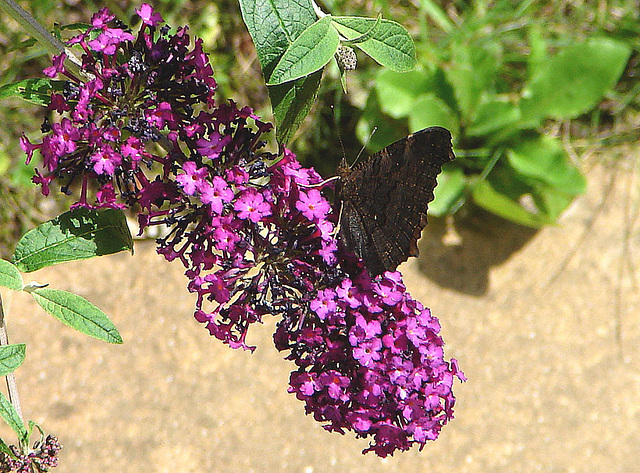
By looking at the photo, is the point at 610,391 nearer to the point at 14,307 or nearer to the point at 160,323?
the point at 160,323

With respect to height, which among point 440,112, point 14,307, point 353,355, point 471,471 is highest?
point 353,355

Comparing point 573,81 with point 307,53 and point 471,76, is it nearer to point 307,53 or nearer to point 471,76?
point 471,76

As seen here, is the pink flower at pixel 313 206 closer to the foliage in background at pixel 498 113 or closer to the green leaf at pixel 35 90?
the green leaf at pixel 35 90

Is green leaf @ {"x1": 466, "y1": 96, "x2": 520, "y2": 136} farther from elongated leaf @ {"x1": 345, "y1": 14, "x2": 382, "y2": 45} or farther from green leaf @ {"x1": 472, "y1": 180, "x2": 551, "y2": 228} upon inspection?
elongated leaf @ {"x1": 345, "y1": 14, "x2": 382, "y2": 45}

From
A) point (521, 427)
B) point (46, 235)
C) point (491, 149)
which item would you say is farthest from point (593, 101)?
point (46, 235)

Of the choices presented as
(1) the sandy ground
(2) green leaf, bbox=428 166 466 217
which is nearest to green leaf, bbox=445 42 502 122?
(2) green leaf, bbox=428 166 466 217

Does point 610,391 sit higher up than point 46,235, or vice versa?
point 46,235

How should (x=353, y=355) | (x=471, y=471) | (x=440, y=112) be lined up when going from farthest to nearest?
(x=440, y=112), (x=471, y=471), (x=353, y=355)
